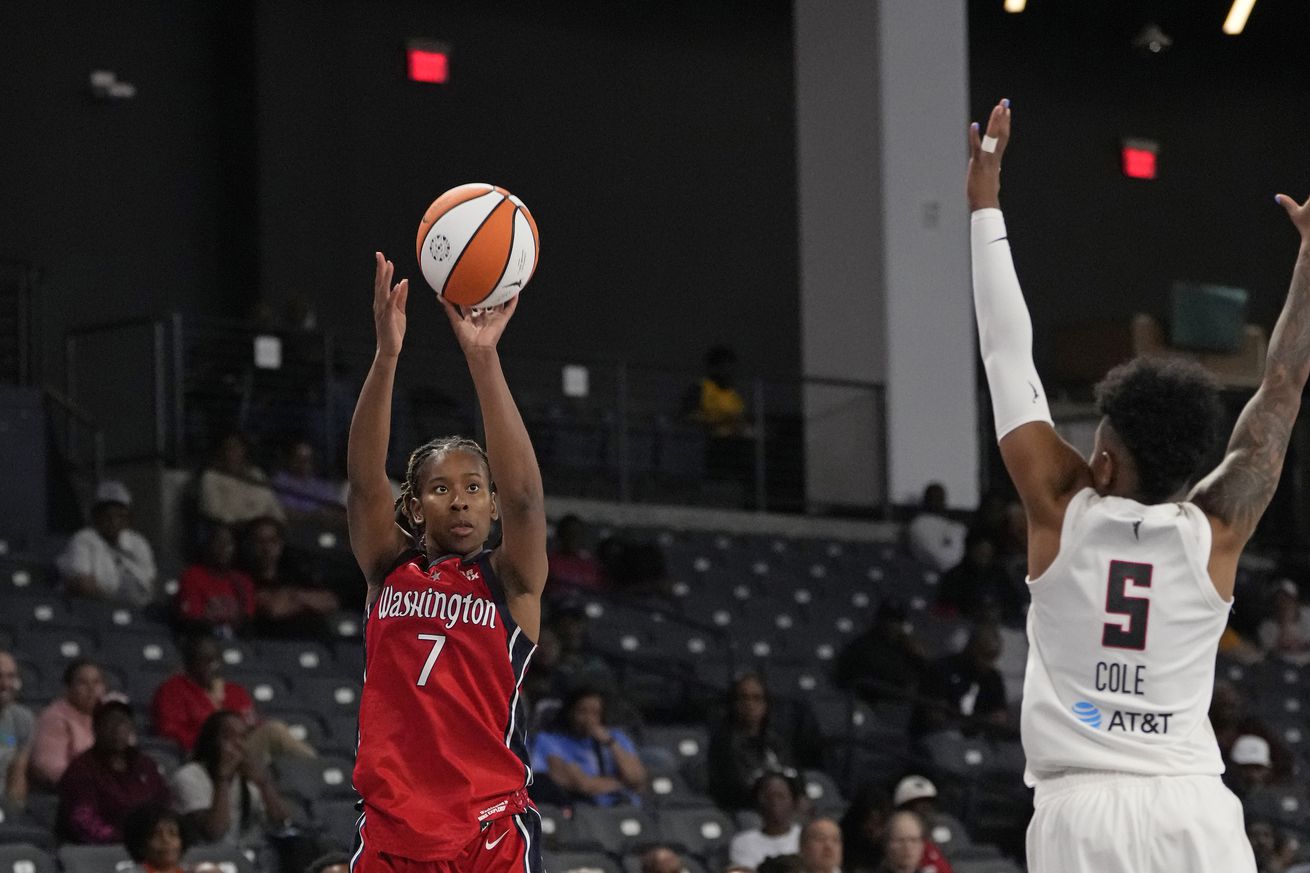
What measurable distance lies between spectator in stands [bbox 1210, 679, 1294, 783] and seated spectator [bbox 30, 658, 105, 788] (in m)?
6.64

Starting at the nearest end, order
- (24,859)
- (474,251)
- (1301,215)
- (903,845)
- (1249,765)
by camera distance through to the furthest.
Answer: (1301,215) < (474,251) < (24,859) < (903,845) < (1249,765)

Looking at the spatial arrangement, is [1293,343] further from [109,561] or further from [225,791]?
[109,561]

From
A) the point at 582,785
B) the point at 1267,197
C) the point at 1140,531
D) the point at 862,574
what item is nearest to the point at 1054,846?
the point at 1140,531

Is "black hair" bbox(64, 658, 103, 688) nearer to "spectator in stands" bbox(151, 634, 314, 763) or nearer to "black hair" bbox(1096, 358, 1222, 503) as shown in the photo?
"spectator in stands" bbox(151, 634, 314, 763)

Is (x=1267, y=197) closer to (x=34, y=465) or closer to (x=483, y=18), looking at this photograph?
(x=483, y=18)

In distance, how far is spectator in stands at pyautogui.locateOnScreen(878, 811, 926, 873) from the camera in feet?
31.2

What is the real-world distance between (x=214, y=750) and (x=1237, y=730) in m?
6.49

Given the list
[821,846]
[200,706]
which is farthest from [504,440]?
[200,706]

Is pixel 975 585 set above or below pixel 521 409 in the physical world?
below

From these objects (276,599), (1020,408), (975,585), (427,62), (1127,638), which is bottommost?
(975,585)

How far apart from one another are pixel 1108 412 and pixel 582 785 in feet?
22.1

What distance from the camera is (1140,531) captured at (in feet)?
12.6

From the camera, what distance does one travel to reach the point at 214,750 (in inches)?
356

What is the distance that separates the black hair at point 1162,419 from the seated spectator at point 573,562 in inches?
368
